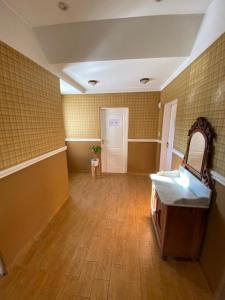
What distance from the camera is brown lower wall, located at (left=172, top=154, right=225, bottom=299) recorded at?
1.17m

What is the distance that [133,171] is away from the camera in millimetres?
4121

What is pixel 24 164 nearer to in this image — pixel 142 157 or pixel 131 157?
pixel 131 157

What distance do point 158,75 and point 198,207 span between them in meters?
2.37

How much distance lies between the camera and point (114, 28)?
1564 millimetres

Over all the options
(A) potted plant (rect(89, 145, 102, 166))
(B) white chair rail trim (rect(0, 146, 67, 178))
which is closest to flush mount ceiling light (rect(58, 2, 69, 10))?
(B) white chair rail trim (rect(0, 146, 67, 178))

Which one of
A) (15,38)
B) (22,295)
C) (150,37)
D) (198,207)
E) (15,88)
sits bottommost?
(22,295)

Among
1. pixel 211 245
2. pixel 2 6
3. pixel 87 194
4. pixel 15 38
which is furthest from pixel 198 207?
pixel 2 6

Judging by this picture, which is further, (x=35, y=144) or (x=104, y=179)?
(x=104, y=179)

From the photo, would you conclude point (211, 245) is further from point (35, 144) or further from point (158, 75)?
point (158, 75)

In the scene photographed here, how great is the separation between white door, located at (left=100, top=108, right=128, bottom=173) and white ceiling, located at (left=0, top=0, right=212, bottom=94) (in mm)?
1820

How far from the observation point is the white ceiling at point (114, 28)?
4.40ft

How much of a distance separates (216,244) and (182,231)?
0.96ft

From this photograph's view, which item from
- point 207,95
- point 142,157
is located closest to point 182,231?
point 207,95

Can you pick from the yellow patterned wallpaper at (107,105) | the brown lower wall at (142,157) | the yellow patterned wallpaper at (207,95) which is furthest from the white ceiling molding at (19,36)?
the brown lower wall at (142,157)
